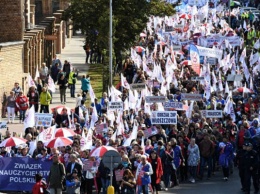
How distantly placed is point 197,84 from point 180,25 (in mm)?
17710

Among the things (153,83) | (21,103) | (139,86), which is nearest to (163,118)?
(139,86)

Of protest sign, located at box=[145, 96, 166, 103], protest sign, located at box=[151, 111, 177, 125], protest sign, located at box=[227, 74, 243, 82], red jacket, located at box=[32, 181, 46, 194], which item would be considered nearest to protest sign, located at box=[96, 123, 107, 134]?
protest sign, located at box=[151, 111, 177, 125]

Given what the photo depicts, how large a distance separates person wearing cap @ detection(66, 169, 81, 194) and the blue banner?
1297 mm

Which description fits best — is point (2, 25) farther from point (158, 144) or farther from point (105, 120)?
point (158, 144)

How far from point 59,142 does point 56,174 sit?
2.43 meters

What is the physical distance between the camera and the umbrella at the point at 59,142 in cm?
3269

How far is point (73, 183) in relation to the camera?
101ft

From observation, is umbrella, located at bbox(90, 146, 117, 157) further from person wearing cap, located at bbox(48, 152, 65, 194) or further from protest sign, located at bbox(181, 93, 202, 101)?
protest sign, located at bbox(181, 93, 202, 101)

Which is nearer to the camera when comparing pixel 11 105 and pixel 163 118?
pixel 163 118

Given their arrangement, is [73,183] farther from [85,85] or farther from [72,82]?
[72,82]

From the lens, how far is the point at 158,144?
1321 inches

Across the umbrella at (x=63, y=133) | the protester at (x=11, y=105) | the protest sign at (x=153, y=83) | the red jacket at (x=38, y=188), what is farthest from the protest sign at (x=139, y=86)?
the red jacket at (x=38, y=188)

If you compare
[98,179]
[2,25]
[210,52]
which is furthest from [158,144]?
[2,25]

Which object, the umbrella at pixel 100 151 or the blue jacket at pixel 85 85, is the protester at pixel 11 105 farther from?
the umbrella at pixel 100 151
